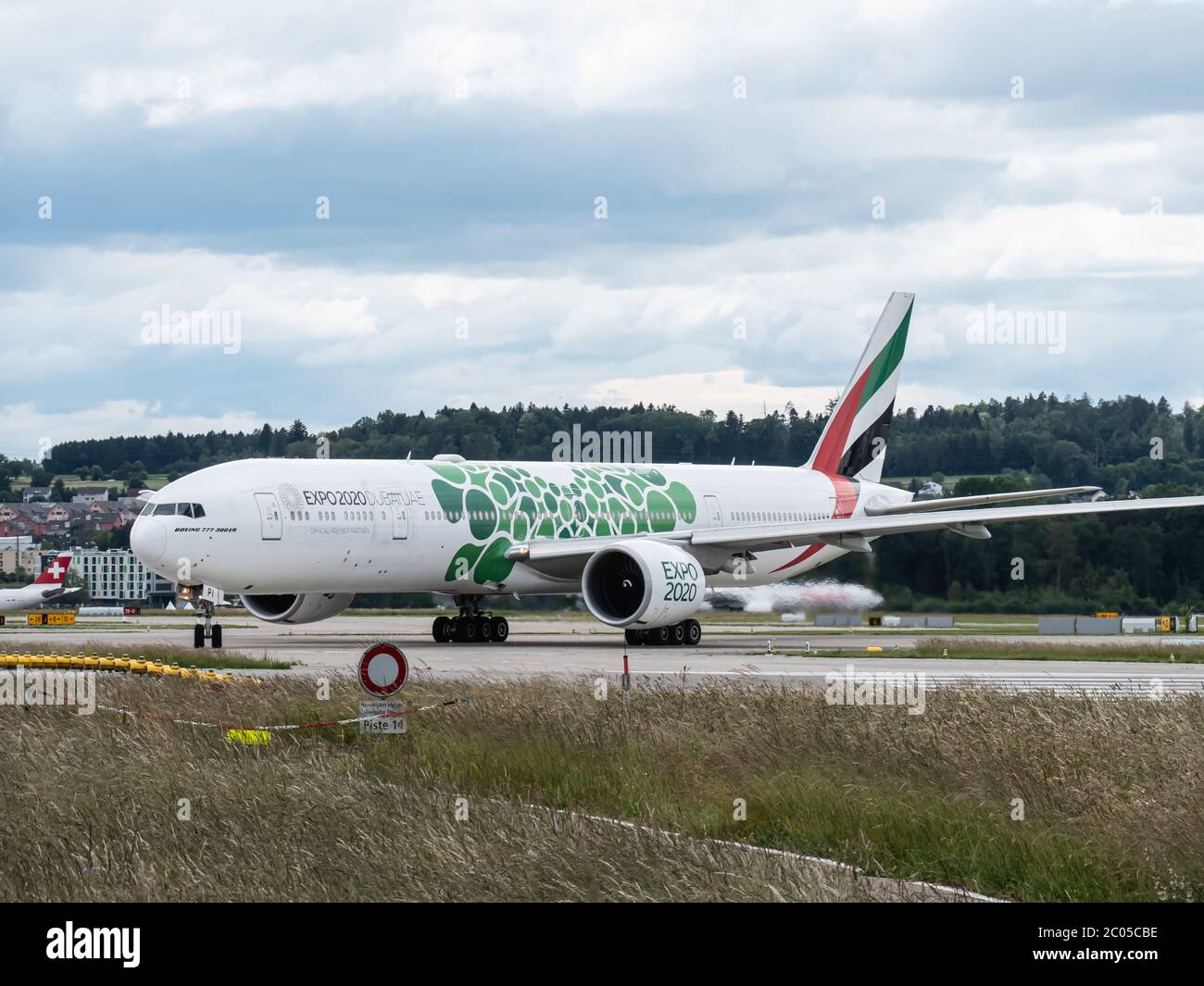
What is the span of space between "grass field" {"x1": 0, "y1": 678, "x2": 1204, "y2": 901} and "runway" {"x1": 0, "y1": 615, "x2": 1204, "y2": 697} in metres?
5.26

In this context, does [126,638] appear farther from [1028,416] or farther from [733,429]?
[1028,416]

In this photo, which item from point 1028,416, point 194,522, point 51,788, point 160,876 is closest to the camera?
point 160,876

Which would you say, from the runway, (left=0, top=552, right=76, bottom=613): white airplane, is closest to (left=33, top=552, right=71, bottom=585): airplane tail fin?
(left=0, top=552, right=76, bottom=613): white airplane

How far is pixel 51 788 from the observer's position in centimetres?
1246

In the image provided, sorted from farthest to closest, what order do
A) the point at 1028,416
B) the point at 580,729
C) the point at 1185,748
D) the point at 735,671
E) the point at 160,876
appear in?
1. the point at 1028,416
2. the point at 735,671
3. the point at 580,729
4. the point at 1185,748
5. the point at 160,876

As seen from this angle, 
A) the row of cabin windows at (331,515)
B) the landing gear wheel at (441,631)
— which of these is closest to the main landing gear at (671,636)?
the landing gear wheel at (441,631)

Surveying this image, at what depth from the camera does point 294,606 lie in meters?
37.2

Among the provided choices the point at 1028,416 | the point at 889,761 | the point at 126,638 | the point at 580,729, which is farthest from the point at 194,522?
the point at 1028,416

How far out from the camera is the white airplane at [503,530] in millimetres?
31531

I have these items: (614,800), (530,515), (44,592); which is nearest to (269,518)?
Answer: (530,515)

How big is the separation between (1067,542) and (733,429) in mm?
39850

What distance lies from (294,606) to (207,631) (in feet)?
12.3

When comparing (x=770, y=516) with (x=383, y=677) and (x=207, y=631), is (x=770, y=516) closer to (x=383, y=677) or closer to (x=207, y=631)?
(x=207, y=631)

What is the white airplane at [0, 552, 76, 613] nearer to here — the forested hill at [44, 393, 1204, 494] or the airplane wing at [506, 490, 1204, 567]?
the forested hill at [44, 393, 1204, 494]
